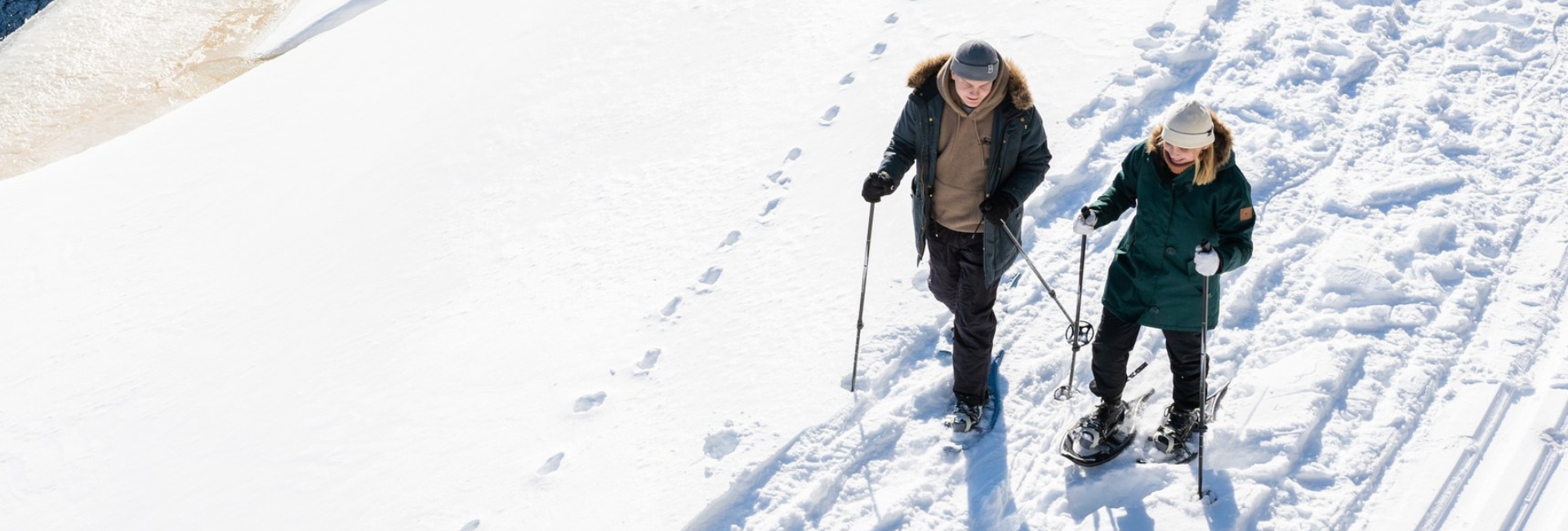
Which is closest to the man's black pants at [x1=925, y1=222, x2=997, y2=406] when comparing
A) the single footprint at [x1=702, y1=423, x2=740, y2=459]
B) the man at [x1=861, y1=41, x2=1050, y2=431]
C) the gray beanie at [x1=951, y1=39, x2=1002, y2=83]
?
the man at [x1=861, y1=41, x2=1050, y2=431]

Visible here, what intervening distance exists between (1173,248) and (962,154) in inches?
34.0

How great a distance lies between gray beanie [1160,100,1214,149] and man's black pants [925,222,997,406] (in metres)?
0.90

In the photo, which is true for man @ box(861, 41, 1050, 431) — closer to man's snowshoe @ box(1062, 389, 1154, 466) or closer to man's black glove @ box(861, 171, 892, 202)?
man's black glove @ box(861, 171, 892, 202)

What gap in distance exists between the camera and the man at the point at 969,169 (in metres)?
4.16

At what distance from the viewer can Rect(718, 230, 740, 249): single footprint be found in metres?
6.58

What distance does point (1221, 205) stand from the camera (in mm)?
3893

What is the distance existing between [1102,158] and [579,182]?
3.61 metres

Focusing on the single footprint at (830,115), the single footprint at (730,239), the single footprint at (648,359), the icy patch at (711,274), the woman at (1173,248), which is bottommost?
the single footprint at (648,359)

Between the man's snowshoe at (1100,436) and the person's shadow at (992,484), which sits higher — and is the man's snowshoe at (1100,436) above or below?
above

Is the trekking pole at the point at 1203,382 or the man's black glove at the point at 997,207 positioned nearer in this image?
the trekking pole at the point at 1203,382

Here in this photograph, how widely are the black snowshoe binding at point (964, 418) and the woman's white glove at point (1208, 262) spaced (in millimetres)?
1312

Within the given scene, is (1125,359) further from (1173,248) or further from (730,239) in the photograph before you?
(730,239)

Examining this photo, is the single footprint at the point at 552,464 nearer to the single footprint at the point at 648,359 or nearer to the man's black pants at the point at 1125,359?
the single footprint at the point at 648,359

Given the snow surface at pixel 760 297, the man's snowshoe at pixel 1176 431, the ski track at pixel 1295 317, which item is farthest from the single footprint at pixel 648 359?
the man's snowshoe at pixel 1176 431
